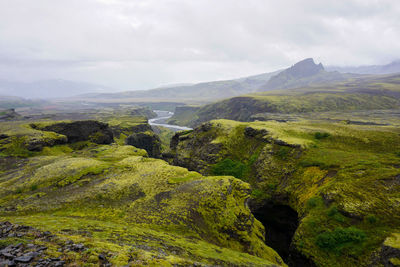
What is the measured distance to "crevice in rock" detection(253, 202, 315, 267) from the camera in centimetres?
4153

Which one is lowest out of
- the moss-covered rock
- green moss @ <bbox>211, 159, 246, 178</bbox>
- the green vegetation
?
green moss @ <bbox>211, 159, 246, 178</bbox>

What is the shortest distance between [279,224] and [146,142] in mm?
92517

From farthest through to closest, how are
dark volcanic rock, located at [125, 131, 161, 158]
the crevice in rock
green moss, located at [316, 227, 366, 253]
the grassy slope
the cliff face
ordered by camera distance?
1. dark volcanic rock, located at [125, 131, 161, 158]
2. the crevice in rock
3. the cliff face
4. green moss, located at [316, 227, 366, 253]
5. the grassy slope

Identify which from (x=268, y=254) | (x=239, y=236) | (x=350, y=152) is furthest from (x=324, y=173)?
(x=239, y=236)

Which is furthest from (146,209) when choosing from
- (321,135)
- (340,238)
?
(321,135)

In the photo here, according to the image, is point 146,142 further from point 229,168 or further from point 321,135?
point 321,135

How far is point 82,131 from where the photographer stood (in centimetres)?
8650

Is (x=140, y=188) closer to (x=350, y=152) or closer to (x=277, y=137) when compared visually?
(x=277, y=137)

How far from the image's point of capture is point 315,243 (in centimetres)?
2980

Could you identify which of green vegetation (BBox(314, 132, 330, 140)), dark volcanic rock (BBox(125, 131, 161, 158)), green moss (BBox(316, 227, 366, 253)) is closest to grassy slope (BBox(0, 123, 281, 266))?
green moss (BBox(316, 227, 366, 253))

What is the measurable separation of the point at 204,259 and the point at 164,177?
21989 millimetres

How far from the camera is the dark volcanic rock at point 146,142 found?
115 m

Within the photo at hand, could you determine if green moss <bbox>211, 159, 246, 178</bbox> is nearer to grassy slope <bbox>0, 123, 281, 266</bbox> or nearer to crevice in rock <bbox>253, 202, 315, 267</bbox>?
crevice in rock <bbox>253, 202, 315, 267</bbox>

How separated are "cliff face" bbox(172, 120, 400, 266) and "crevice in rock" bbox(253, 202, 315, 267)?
0.21 m
